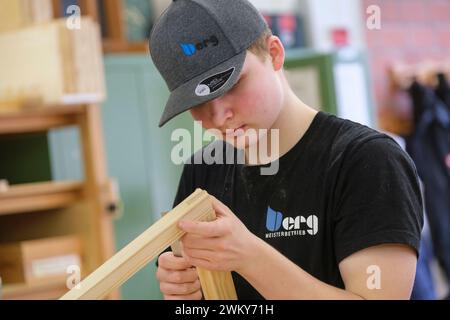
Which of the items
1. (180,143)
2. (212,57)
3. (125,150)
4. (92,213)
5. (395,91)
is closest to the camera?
(212,57)

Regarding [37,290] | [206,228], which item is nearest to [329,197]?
[206,228]

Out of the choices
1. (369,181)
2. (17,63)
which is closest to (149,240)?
(369,181)

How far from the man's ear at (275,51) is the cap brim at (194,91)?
1.7 inches

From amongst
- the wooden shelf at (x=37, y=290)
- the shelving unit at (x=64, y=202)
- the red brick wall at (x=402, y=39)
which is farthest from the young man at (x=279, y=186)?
the red brick wall at (x=402, y=39)

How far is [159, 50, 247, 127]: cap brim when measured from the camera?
0.88m

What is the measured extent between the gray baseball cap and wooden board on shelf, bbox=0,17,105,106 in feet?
4.53

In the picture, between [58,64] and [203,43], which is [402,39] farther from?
[203,43]

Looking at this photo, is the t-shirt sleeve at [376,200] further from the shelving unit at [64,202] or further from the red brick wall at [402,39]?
the red brick wall at [402,39]

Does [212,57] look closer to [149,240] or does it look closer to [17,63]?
[149,240]

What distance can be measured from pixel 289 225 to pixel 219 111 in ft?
0.50

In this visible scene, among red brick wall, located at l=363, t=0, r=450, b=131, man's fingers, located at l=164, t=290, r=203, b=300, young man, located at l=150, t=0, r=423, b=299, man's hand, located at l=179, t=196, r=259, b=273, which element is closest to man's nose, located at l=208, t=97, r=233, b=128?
young man, located at l=150, t=0, r=423, b=299

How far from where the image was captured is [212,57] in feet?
2.95

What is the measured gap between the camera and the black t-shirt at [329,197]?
2.85 feet

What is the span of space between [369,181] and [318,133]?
0.10m
